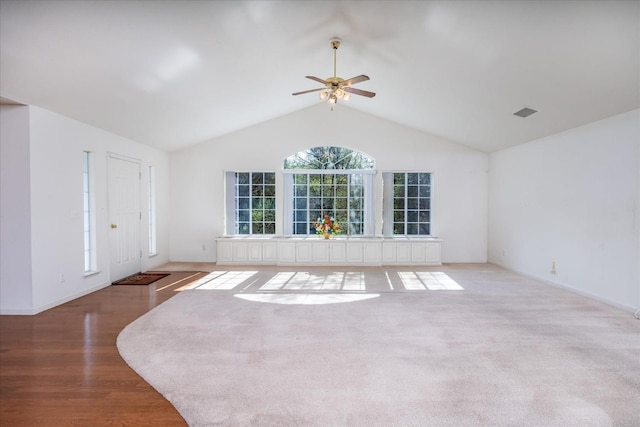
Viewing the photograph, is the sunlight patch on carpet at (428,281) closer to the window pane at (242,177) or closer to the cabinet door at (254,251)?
the cabinet door at (254,251)

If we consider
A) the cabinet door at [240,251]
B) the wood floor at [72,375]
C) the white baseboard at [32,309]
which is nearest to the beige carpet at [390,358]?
the wood floor at [72,375]

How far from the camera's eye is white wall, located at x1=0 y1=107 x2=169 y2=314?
174 inches

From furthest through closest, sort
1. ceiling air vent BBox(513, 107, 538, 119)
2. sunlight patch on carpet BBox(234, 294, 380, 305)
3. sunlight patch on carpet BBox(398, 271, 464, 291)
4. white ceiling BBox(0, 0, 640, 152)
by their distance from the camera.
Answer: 1. sunlight patch on carpet BBox(398, 271, 464, 291)
2. ceiling air vent BBox(513, 107, 538, 119)
3. sunlight patch on carpet BBox(234, 294, 380, 305)
4. white ceiling BBox(0, 0, 640, 152)

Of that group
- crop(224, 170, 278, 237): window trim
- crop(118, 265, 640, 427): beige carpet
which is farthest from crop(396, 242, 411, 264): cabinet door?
crop(224, 170, 278, 237): window trim

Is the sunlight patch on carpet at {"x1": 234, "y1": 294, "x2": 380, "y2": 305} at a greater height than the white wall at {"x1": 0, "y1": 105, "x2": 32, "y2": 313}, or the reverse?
the white wall at {"x1": 0, "y1": 105, "x2": 32, "y2": 313}

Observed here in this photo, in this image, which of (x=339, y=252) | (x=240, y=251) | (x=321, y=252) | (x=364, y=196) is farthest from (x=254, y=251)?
(x=364, y=196)

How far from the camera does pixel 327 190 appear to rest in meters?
8.34

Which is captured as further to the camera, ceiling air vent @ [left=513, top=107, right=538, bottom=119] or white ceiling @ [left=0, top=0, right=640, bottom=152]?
ceiling air vent @ [left=513, top=107, right=538, bottom=119]

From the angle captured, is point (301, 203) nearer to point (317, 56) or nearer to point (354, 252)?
point (354, 252)

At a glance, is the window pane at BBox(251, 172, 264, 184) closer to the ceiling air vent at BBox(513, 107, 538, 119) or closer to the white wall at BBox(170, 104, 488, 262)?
the white wall at BBox(170, 104, 488, 262)

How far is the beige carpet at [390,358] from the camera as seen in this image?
2.37m

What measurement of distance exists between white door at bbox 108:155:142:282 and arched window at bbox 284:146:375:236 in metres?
3.03

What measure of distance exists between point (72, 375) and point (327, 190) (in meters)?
6.15

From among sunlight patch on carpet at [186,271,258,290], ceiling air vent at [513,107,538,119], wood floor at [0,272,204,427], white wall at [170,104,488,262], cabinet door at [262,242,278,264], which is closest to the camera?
wood floor at [0,272,204,427]
